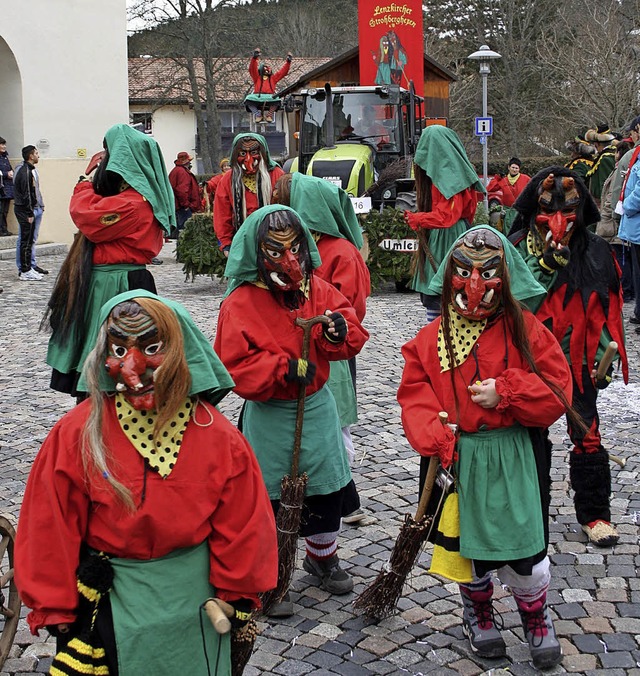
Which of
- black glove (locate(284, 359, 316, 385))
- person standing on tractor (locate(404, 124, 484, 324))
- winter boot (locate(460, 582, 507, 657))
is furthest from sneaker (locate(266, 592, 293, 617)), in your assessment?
person standing on tractor (locate(404, 124, 484, 324))

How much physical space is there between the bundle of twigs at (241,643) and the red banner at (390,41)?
68.6ft

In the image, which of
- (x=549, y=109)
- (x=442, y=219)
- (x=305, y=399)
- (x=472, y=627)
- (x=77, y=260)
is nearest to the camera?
(x=472, y=627)

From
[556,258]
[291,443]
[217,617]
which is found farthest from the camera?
[556,258]

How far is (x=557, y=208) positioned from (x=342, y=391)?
142 centimetres

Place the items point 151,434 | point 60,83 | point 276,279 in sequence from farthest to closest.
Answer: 1. point 60,83
2. point 276,279
3. point 151,434

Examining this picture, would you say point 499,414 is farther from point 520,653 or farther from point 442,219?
point 442,219

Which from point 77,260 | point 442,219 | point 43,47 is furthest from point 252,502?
point 43,47

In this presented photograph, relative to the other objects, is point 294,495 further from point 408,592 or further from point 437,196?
point 437,196

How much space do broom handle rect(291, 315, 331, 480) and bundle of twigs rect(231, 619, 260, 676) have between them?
1.30 metres

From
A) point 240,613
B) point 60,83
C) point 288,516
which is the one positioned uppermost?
point 60,83

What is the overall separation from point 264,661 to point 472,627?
0.84m

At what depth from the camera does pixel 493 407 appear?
12.4ft

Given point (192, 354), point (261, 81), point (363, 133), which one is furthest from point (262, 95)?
point (192, 354)

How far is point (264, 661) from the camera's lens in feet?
13.6
